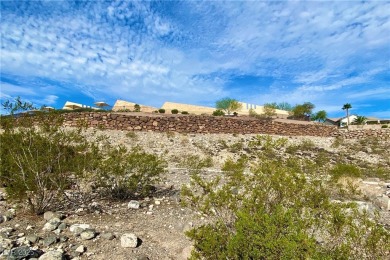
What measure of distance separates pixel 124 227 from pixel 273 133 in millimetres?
22352

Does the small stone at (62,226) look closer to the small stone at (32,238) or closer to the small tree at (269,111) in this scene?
the small stone at (32,238)

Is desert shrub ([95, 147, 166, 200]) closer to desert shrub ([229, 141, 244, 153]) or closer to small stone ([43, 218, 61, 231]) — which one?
small stone ([43, 218, 61, 231])

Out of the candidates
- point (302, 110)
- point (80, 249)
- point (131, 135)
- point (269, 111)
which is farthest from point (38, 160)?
point (302, 110)

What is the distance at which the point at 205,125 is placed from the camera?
885 inches

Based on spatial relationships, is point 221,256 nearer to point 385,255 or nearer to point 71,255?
point 385,255

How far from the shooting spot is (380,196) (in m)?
7.94

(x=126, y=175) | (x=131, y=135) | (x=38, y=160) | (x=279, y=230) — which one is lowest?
Result: (x=279, y=230)

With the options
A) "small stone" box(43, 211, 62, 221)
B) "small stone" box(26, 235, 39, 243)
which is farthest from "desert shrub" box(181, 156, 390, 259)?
"small stone" box(43, 211, 62, 221)

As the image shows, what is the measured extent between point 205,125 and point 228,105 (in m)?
25.3

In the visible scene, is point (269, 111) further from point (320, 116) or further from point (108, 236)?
point (108, 236)

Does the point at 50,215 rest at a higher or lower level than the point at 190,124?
lower

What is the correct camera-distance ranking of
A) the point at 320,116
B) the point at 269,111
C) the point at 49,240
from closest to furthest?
the point at 49,240
the point at 269,111
the point at 320,116

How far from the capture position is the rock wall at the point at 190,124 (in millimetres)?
20094

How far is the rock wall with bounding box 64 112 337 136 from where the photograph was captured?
2009cm
